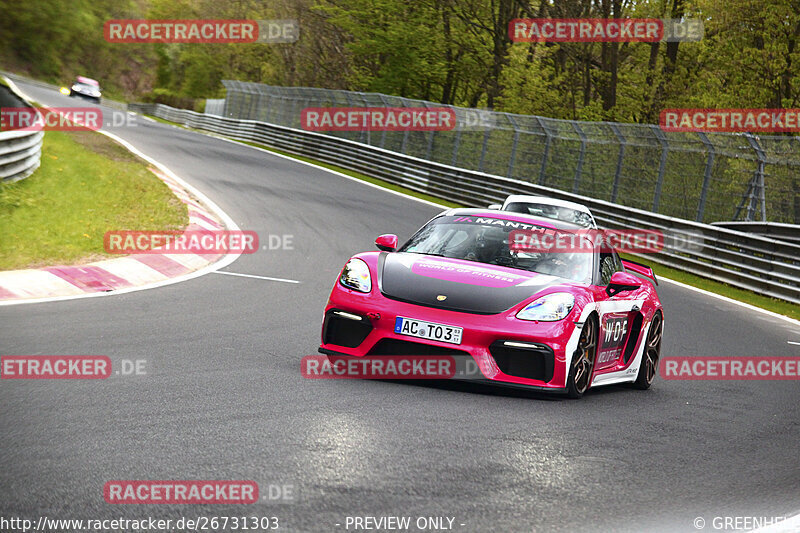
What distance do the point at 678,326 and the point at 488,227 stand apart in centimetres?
589

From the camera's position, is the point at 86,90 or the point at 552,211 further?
the point at 86,90

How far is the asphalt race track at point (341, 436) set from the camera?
13.1ft

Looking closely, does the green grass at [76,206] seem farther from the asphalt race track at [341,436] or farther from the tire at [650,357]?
the tire at [650,357]

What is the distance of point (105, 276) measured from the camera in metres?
10.8

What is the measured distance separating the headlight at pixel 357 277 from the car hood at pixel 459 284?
9cm

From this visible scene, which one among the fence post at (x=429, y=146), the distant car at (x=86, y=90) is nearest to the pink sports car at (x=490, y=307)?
the fence post at (x=429, y=146)

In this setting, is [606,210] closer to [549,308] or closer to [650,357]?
[650,357]

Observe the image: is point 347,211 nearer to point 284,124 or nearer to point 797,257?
point 797,257

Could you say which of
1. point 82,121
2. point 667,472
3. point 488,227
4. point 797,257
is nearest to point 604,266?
point 488,227

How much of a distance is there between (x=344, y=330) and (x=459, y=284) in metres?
0.85

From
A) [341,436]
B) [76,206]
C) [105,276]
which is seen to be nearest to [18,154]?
[76,206]

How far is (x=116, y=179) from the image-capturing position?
18.3 m

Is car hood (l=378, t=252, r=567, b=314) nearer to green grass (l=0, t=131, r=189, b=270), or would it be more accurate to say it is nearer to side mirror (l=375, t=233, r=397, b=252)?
side mirror (l=375, t=233, r=397, b=252)

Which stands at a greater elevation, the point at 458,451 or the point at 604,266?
the point at 604,266
